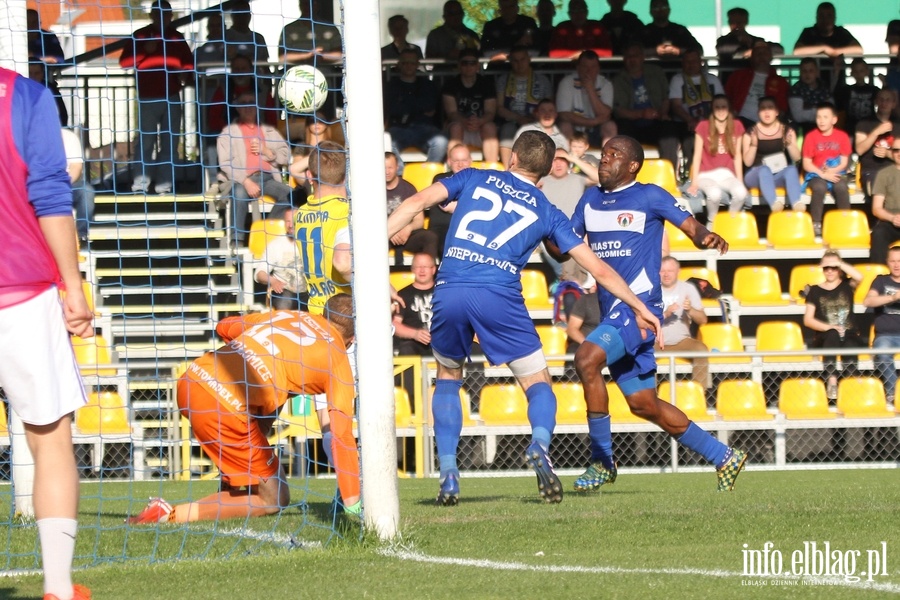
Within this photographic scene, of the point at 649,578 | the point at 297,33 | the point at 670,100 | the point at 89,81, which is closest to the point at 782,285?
the point at 670,100

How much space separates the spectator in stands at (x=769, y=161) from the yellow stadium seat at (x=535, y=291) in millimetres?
3375

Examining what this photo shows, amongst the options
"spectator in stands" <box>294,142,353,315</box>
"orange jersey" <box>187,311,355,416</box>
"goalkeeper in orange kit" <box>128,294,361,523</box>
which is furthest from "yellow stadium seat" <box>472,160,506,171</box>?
"orange jersey" <box>187,311,355,416</box>

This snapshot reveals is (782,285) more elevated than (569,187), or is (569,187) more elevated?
(569,187)

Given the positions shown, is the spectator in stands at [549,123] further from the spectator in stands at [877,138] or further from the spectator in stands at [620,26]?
the spectator in stands at [877,138]

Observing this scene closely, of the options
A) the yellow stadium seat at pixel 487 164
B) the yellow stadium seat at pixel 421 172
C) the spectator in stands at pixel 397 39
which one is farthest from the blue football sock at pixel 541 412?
A: the spectator in stands at pixel 397 39

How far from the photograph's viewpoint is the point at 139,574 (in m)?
5.18

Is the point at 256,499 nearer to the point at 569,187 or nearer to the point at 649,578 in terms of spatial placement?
the point at 649,578

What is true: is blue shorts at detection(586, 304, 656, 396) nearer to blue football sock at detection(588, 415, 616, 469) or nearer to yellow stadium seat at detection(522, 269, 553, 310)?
blue football sock at detection(588, 415, 616, 469)

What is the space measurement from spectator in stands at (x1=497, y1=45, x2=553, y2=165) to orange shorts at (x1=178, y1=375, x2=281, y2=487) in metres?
9.33

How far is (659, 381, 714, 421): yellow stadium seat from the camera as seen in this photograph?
40.4 ft

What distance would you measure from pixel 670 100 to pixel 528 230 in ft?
32.1

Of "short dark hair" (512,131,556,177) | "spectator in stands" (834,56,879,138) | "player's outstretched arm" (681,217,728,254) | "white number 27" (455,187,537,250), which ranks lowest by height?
"player's outstretched arm" (681,217,728,254)

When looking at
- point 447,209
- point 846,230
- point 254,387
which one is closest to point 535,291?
point 447,209

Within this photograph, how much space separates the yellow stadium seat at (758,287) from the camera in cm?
1450
